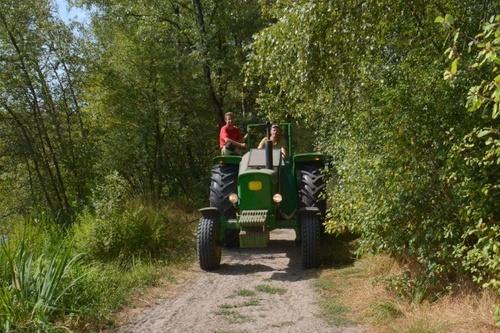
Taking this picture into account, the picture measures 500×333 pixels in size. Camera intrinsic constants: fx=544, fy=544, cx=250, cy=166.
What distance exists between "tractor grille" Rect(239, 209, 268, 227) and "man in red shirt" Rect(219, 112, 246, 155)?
234 centimetres

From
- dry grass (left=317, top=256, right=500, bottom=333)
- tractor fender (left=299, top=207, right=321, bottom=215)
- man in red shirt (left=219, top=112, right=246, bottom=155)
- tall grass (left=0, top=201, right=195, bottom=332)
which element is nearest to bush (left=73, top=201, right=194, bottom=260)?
tall grass (left=0, top=201, right=195, bottom=332)

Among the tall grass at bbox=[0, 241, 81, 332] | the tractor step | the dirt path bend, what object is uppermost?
the tractor step

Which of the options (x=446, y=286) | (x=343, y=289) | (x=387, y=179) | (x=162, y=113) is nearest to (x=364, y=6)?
(x=387, y=179)

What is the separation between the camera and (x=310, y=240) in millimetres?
7016

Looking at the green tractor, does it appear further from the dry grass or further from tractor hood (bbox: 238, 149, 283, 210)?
the dry grass

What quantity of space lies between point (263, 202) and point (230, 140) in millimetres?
2409

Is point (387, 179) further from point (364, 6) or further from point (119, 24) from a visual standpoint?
point (119, 24)

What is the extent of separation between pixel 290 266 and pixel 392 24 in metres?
3.68

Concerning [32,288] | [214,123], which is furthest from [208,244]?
[214,123]

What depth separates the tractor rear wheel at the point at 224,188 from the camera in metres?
7.73

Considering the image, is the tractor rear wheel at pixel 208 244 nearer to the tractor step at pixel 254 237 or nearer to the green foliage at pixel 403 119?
the tractor step at pixel 254 237

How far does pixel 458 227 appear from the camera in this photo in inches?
179

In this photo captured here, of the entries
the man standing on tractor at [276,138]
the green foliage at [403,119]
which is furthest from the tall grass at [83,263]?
the green foliage at [403,119]

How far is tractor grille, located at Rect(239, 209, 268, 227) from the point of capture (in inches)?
269
